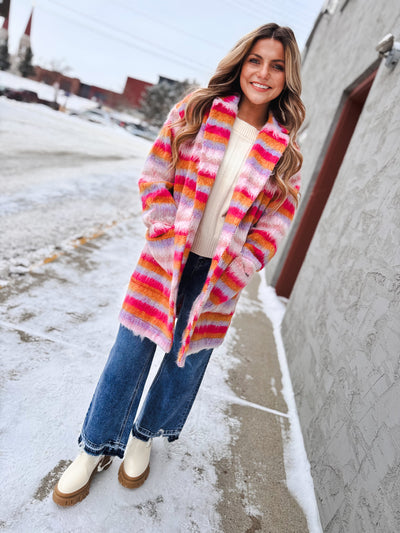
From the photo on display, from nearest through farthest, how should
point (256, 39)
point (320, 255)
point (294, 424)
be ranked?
1. point (256, 39)
2. point (294, 424)
3. point (320, 255)

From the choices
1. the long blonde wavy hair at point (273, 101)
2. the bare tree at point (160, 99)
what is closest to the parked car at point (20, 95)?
the bare tree at point (160, 99)

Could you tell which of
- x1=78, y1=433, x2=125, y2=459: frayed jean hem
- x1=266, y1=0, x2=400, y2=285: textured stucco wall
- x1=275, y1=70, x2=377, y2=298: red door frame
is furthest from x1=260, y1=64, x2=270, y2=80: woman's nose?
x1=275, y1=70, x2=377, y2=298: red door frame

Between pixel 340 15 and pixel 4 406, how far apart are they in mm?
6691

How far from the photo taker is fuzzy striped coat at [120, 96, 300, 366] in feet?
4.60

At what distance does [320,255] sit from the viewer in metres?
3.01

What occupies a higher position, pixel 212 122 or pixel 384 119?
pixel 384 119

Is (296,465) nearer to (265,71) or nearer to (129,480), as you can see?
(129,480)

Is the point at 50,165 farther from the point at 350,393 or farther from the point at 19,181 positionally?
the point at 350,393

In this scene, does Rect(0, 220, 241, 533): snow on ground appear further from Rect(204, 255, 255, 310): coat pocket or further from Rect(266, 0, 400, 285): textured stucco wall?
Rect(266, 0, 400, 285): textured stucco wall

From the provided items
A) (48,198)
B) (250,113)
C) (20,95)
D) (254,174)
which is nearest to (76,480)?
(254,174)

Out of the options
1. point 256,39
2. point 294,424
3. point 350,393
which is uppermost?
point 256,39

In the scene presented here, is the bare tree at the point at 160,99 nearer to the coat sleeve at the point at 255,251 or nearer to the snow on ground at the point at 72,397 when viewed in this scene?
the snow on ground at the point at 72,397

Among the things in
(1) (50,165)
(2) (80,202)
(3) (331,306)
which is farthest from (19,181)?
(3) (331,306)

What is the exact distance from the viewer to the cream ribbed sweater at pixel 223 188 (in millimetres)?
1475
